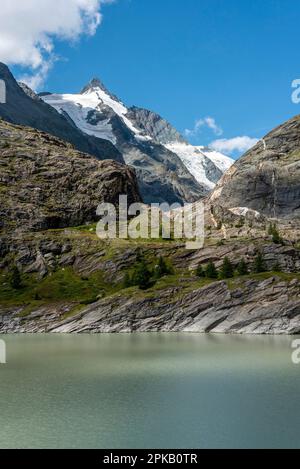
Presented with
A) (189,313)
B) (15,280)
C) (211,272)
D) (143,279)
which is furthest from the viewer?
(15,280)

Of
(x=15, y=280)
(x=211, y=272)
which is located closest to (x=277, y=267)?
(x=211, y=272)

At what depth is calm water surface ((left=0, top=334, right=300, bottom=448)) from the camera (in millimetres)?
41875

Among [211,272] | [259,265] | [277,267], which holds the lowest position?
[211,272]

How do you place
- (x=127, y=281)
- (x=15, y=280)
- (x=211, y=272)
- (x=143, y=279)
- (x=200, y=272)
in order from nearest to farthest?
(x=143, y=279), (x=211, y=272), (x=200, y=272), (x=127, y=281), (x=15, y=280)

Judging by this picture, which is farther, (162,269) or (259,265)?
(162,269)

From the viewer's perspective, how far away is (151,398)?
2200 inches

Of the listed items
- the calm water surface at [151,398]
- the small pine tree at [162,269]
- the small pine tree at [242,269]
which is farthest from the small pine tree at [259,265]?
the calm water surface at [151,398]

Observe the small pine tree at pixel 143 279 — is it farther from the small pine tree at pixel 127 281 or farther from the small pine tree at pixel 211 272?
the small pine tree at pixel 211 272

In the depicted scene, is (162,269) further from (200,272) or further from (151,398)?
(151,398)

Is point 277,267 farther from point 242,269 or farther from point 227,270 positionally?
point 227,270

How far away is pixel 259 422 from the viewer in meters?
45.4

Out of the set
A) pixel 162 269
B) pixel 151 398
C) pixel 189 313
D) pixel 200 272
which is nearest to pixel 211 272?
pixel 200 272

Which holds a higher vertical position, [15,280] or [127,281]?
[15,280]
